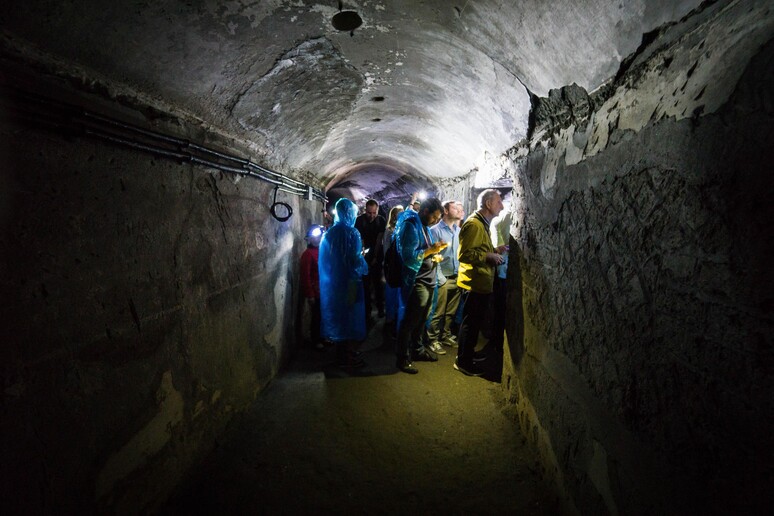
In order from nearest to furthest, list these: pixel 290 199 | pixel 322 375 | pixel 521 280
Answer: pixel 521 280 → pixel 322 375 → pixel 290 199

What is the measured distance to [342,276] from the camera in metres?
3.96

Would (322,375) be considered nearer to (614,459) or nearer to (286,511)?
(286,511)

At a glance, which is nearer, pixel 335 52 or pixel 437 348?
pixel 335 52

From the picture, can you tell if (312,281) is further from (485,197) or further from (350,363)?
(485,197)

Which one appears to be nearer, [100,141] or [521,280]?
[100,141]

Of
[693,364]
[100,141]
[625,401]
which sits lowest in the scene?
[625,401]

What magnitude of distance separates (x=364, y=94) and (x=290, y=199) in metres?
1.72

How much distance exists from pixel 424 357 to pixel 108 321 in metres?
3.34

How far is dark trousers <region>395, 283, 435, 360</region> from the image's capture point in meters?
3.90

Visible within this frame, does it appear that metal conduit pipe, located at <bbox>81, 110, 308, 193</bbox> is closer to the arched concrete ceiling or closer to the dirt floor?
the arched concrete ceiling

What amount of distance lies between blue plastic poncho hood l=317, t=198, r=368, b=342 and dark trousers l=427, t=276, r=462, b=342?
4.19 feet

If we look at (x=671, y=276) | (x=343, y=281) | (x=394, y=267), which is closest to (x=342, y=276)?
(x=343, y=281)

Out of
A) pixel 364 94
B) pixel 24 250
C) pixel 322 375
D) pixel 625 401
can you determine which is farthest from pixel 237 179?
pixel 625 401

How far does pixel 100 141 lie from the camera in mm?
1565
